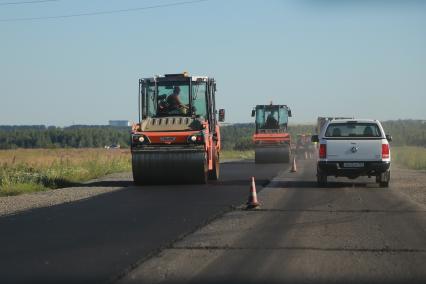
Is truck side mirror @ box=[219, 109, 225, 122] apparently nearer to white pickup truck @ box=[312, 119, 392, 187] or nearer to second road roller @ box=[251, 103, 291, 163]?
white pickup truck @ box=[312, 119, 392, 187]

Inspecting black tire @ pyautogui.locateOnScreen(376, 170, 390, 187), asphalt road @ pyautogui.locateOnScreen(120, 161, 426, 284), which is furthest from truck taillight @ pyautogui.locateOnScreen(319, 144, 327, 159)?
asphalt road @ pyautogui.locateOnScreen(120, 161, 426, 284)

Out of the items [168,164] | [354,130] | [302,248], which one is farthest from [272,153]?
[302,248]

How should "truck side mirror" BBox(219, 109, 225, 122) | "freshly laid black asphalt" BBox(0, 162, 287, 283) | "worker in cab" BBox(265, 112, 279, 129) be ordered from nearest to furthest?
"freshly laid black asphalt" BBox(0, 162, 287, 283) → "truck side mirror" BBox(219, 109, 225, 122) → "worker in cab" BBox(265, 112, 279, 129)

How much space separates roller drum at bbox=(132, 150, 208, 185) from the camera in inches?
863

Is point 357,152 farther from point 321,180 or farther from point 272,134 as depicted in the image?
point 272,134

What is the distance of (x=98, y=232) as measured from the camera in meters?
11.4

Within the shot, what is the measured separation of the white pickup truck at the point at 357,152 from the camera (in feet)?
69.2

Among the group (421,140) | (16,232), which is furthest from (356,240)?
(421,140)

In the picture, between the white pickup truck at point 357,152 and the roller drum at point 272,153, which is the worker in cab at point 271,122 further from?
the white pickup truck at point 357,152

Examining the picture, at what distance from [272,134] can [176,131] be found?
834 inches

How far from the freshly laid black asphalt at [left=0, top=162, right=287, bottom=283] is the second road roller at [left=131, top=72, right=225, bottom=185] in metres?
2.58

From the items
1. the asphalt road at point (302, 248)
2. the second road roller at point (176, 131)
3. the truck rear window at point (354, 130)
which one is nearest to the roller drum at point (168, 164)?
the second road roller at point (176, 131)

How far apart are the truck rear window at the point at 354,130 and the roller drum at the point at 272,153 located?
20.6 metres

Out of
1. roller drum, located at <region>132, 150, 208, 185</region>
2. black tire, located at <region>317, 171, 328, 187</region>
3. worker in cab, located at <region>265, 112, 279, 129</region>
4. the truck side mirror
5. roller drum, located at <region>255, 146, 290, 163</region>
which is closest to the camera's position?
roller drum, located at <region>132, 150, 208, 185</region>
